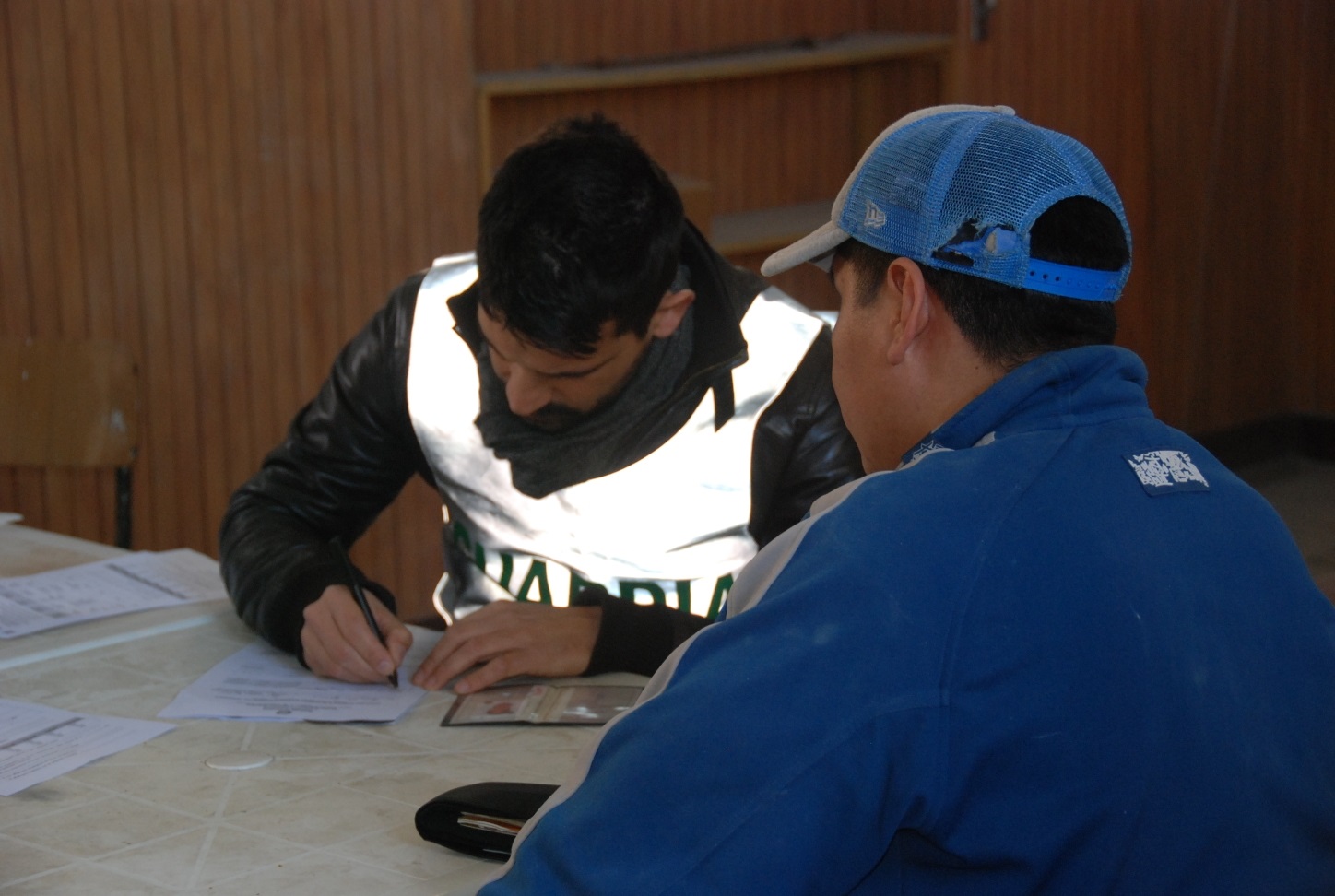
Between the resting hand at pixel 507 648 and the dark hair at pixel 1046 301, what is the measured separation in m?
0.68

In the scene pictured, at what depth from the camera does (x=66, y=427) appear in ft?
7.73

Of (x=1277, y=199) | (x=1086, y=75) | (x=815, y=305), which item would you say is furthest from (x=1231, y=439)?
(x=815, y=305)

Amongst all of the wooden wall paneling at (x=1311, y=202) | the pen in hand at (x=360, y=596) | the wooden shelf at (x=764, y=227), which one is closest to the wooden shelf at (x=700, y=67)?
the wooden shelf at (x=764, y=227)

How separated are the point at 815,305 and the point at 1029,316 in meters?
2.92

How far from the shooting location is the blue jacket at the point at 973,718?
720 millimetres

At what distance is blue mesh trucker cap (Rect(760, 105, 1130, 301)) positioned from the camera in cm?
85

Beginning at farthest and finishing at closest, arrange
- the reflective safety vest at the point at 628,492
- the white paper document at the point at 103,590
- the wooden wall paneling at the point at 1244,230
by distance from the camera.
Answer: the wooden wall paneling at the point at 1244,230
the reflective safety vest at the point at 628,492
the white paper document at the point at 103,590

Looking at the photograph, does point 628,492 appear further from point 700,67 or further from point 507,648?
point 700,67

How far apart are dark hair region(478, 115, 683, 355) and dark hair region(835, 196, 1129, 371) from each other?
66 centimetres

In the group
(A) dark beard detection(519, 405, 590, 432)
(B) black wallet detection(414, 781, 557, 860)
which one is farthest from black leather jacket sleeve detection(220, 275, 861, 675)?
(B) black wallet detection(414, 781, 557, 860)

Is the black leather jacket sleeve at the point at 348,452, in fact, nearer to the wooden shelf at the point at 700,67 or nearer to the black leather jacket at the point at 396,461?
the black leather jacket at the point at 396,461

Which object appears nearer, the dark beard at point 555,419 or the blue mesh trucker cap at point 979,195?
the blue mesh trucker cap at point 979,195

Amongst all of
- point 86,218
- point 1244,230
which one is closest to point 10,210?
point 86,218

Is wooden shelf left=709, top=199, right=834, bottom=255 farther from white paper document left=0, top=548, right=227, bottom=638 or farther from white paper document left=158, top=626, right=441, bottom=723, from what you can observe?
white paper document left=158, top=626, right=441, bottom=723
